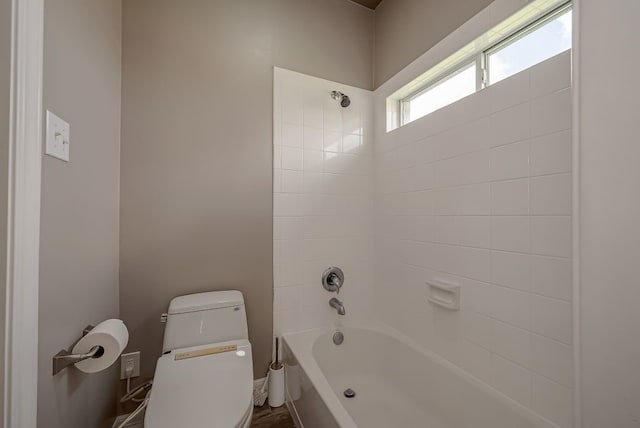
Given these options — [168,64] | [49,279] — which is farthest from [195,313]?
[168,64]

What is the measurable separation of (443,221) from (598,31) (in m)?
1.05

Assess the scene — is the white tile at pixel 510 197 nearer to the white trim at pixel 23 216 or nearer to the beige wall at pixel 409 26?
the beige wall at pixel 409 26

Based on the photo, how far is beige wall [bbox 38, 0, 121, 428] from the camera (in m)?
0.80

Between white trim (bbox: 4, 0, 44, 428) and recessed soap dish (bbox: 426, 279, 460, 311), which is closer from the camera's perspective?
white trim (bbox: 4, 0, 44, 428)

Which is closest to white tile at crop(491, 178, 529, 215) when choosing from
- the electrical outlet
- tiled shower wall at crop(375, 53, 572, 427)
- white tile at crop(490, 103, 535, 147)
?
tiled shower wall at crop(375, 53, 572, 427)

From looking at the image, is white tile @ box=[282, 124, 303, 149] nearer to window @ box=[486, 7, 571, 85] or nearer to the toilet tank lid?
the toilet tank lid

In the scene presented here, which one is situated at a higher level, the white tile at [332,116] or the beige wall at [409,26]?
the beige wall at [409,26]

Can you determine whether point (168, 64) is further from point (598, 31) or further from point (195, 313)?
point (598, 31)

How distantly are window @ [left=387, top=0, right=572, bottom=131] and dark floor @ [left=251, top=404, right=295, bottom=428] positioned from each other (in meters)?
2.04

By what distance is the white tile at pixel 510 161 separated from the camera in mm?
1062

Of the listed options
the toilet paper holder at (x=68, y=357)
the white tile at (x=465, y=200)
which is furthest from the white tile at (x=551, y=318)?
the toilet paper holder at (x=68, y=357)

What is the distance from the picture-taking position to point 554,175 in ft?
3.18

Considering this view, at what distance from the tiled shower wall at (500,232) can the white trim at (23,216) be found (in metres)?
1.62

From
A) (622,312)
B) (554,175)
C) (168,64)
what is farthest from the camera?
(168,64)
